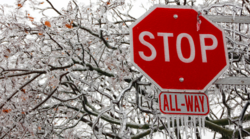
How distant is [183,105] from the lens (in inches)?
51.2

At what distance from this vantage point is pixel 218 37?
160 centimetres

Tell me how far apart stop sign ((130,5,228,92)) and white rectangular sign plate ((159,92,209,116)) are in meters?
0.08

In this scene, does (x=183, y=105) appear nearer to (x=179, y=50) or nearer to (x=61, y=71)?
(x=179, y=50)

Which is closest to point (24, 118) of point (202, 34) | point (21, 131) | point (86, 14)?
point (21, 131)

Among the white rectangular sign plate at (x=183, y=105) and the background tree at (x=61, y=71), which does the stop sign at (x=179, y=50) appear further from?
the background tree at (x=61, y=71)

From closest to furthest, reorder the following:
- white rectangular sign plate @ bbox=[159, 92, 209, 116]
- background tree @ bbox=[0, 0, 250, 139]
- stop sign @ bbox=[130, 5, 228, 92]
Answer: white rectangular sign plate @ bbox=[159, 92, 209, 116], stop sign @ bbox=[130, 5, 228, 92], background tree @ bbox=[0, 0, 250, 139]

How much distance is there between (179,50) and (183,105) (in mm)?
407

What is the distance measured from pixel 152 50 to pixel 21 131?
2.88 m

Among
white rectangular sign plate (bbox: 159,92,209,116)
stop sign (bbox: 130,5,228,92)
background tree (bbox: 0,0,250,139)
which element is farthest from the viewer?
background tree (bbox: 0,0,250,139)

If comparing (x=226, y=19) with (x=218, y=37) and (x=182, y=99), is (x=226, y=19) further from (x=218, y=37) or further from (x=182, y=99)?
(x=182, y=99)

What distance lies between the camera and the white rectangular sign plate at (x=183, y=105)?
1292mm

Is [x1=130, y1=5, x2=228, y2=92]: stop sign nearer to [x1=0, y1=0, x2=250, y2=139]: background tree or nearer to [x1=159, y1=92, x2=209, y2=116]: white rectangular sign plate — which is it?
[x1=159, y1=92, x2=209, y2=116]: white rectangular sign plate

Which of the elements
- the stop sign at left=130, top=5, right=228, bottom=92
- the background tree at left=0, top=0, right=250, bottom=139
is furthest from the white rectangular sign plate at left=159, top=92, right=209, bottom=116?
the background tree at left=0, top=0, right=250, bottom=139

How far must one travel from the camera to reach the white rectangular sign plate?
1292 mm
